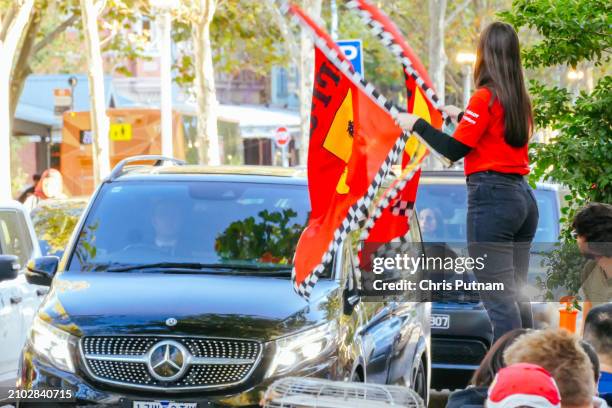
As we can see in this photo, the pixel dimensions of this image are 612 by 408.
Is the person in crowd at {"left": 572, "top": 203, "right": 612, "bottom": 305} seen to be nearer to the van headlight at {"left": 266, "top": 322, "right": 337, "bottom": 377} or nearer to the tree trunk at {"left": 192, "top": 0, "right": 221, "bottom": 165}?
the van headlight at {"left": 266, "top": 322, "right": 337, "bottom": 377}

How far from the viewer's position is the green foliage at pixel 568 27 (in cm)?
737

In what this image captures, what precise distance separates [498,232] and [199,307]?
169 cm

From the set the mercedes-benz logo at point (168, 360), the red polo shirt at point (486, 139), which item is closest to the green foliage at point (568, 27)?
the red polo shirt at point (486, 139)

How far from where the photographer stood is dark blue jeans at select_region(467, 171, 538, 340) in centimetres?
638

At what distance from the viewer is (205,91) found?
103 feet

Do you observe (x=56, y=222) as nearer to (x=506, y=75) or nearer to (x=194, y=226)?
(x=194, y=226)

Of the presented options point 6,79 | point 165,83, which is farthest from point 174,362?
point 165,83

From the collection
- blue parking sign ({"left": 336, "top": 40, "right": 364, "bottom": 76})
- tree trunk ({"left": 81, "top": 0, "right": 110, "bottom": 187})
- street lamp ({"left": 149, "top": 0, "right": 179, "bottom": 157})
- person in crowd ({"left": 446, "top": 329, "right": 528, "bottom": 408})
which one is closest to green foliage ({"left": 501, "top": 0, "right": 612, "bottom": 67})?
person in crowd ({"left": 446, "top": 329, "right": 528, "bottom": 408})

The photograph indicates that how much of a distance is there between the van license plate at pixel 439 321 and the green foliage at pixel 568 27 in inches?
119

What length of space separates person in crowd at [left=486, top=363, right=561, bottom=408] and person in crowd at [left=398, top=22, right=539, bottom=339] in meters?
2.57

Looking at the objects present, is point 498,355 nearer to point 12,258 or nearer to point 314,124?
point 314,124

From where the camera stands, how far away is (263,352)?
6883mm

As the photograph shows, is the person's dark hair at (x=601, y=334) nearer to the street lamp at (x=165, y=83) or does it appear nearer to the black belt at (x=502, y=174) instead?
the black belt at (x=502, y=174)

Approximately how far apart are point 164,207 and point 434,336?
2.88 m
